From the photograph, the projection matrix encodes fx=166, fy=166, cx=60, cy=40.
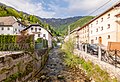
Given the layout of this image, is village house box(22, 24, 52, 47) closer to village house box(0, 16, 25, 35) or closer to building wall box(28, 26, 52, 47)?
building wall box(28, 26, 52, 47)

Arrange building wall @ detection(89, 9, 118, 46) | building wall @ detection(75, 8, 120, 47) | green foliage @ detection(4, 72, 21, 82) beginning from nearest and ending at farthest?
green foliage @ detection(4, 72, 21, 82) < building wall @ detection(75, 8, 120, 47) < building wall @ detection(89, 9, 118, 46)

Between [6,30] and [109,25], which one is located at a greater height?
[6,30]

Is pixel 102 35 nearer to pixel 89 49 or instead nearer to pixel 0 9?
pixel 89 49

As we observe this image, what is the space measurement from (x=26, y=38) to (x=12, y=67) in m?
11.4

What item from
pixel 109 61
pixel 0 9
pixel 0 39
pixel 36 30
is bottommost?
pixel 109 61

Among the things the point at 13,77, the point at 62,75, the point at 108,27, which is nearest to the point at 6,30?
the point at 108,27

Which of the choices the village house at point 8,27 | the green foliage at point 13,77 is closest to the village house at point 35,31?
the village house at point 8,27

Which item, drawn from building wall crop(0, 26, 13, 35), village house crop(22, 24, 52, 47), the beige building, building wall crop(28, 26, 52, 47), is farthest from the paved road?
building wall crop(0, 26, 13, 35)

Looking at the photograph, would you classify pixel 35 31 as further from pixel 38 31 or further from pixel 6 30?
pixel 6 30

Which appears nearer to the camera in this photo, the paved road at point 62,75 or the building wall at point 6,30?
the paved road at point 62,75

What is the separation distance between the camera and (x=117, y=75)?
30.8 ft

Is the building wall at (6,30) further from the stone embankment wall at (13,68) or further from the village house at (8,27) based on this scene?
the stone embankment wall at (13,68)

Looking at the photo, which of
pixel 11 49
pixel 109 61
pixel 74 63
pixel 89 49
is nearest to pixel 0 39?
pixel 11 49

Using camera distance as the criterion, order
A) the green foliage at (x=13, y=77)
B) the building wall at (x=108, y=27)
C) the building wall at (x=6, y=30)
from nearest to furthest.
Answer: the green foliage at (x=13, y=77) < the building wall at (x=108, y=27) < the building wall at (x=6, y=30)
